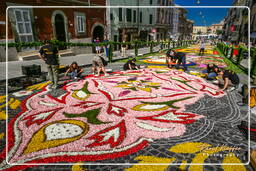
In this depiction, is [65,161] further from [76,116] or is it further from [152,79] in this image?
[152,79]

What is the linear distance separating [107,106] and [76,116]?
0.86 meters

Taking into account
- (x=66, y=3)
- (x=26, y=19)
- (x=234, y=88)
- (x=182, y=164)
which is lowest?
(x=182, y=164)

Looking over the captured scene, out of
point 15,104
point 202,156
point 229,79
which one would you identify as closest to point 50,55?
point 15,104

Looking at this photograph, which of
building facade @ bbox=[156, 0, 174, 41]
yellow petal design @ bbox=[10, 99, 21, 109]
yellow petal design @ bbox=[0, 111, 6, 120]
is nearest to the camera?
yellow petal design @ bbox=[0, 111, 6, 120]

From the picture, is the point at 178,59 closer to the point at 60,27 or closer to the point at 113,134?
the point at 113,134

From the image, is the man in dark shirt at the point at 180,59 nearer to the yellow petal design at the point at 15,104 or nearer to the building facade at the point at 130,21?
the yellow petal design at the point at 15,104

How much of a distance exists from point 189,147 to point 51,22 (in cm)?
1512

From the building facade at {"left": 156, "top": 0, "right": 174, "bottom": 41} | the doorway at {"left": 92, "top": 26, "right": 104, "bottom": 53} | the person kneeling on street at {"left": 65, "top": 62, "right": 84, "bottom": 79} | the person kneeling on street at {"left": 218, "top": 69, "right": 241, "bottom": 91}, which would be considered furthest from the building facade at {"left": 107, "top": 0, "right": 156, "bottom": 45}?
the person kneeling on street at {"left": 218, "top": 69, "right": 241, "bottom": 91}

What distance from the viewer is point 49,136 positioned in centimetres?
298

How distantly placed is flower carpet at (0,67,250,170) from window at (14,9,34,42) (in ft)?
29.7

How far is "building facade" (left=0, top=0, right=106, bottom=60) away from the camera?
11484 mm

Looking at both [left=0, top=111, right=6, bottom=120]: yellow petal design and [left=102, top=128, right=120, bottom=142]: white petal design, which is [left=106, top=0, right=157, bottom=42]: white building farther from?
[left=102, top=128, right=120, bottom=142]: white petal design

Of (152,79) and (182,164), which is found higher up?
(152,79)

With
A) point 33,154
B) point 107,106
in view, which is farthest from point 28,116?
point 107,106
